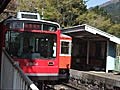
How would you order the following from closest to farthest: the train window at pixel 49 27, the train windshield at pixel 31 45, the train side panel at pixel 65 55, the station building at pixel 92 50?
the train windshield at pixel 31 45 < the train window at pixel 49 27 < the train side panel at pixel 65 55 < the station building at pixel 92 50

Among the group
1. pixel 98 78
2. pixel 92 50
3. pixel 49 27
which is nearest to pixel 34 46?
pixel 49 27

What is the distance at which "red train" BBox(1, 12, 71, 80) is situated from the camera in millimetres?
12148

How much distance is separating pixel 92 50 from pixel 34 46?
15.8 meters

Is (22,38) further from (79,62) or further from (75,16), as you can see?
(75,16)

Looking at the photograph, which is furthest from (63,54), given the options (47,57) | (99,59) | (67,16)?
(67,16)

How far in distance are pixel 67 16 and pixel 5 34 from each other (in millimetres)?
35223

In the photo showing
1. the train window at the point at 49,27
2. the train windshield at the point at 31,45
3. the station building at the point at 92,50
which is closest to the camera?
the train windshield at the point at 31,45

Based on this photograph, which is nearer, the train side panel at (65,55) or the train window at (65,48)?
the train side panel at (65,55)

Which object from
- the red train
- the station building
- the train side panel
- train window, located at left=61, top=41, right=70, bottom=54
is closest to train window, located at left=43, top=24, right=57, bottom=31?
the red train

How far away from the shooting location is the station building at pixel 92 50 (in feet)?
78.9

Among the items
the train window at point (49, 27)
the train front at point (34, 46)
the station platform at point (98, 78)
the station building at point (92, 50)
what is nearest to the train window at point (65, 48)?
the station platform at point (98, 78)

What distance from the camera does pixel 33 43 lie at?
1239 cm

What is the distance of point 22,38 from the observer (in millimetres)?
12266

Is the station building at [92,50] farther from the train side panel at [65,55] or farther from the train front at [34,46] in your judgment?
the train front at [34,46]
